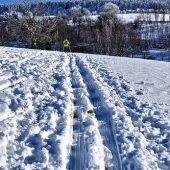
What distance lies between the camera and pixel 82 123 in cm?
777

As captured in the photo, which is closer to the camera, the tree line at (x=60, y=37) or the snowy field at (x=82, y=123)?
the snowy field at (x=82, y=123)

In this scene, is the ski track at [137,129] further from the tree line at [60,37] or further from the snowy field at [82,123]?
the tree line at [60,37]

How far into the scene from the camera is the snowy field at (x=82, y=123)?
6020 mm

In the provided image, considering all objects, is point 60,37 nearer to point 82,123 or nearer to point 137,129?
point 82,123

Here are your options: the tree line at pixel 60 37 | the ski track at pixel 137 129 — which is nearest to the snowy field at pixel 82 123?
the ski track at pixel 137 129

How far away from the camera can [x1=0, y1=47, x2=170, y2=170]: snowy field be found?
6020 mm

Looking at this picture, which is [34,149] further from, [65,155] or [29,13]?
[29,13]

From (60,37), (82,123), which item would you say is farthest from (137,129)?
(60,37)

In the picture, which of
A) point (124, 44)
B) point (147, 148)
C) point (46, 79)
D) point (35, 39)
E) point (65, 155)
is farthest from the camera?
point (124, 44)

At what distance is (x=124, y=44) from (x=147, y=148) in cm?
7103

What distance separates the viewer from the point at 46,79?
12.3 m

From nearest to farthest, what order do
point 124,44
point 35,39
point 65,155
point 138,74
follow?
point 65,155
point 138,74
point 35,39
point 124,44

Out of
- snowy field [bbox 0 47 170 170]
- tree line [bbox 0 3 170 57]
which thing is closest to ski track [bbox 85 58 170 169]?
snowy field [bbox 0 47 170 170]

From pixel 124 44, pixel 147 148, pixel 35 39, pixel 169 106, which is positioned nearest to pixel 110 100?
pixel 169 106
